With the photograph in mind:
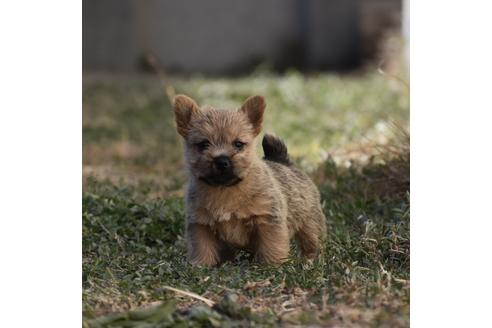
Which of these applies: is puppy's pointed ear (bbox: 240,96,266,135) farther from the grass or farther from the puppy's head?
the grass

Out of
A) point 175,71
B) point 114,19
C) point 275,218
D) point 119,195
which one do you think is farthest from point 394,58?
point 275,218

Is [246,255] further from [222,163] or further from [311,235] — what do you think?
[222,163]

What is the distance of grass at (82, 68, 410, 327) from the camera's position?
12.6 feet

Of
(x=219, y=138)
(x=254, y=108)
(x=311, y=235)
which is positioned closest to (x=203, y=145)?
(x=219, y=138)

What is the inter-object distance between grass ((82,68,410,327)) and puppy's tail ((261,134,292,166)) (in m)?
0.55

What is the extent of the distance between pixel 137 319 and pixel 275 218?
4.70ft

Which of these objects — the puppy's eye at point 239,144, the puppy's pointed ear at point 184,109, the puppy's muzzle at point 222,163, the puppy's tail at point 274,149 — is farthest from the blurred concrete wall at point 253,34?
the puppy's muzzle at point 222,163

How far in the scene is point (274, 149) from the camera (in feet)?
19.1

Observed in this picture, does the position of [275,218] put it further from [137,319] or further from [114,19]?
[114,19]

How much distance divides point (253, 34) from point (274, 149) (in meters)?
12.4

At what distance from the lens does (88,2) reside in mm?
17203

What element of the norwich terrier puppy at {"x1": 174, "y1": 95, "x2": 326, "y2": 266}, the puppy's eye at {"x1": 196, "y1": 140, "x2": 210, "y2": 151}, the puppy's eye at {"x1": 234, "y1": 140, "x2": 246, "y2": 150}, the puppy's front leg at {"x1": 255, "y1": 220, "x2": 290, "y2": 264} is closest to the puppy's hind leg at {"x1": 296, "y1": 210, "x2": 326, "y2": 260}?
the norwich terrier puppy at {"x1": 174, "y1": 95, "x2": 326, "y2": 266}

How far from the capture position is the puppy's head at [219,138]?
4797mm
